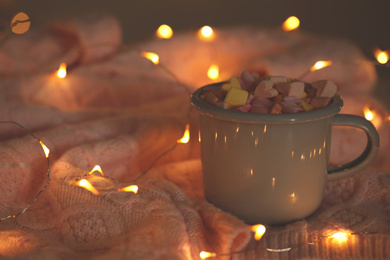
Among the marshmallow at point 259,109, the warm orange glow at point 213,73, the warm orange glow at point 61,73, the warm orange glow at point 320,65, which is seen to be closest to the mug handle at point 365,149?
the marshmallow at point 259,109

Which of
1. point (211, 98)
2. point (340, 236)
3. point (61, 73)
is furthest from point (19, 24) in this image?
point (340, 236)

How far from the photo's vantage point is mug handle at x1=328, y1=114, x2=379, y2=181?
2.08 feet

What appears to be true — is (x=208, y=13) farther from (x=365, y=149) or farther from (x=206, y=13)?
(x=365, y=149)

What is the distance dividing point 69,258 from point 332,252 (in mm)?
321

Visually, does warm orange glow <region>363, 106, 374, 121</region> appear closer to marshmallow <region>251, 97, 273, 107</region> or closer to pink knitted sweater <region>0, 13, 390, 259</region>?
pink knitted sweater <region>0, 13, 390, 259</region>

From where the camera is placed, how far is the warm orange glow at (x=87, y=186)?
629 mm

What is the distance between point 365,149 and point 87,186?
40cm

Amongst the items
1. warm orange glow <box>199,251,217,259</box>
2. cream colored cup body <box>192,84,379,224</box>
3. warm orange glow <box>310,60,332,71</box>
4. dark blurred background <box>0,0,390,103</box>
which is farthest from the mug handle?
dark blurred background <box>0,0,390,103</box>

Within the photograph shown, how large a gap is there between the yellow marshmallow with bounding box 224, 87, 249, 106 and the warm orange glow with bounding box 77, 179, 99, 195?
0.22 m

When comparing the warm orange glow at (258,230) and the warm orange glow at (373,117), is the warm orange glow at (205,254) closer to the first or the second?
the warm orange glow at (258,230)

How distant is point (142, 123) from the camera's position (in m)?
0.83

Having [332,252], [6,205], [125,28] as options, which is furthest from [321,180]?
[125,28]

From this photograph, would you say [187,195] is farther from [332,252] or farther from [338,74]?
[338,74]

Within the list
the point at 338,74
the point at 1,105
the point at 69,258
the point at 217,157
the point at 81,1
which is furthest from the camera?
the point at 81,1
